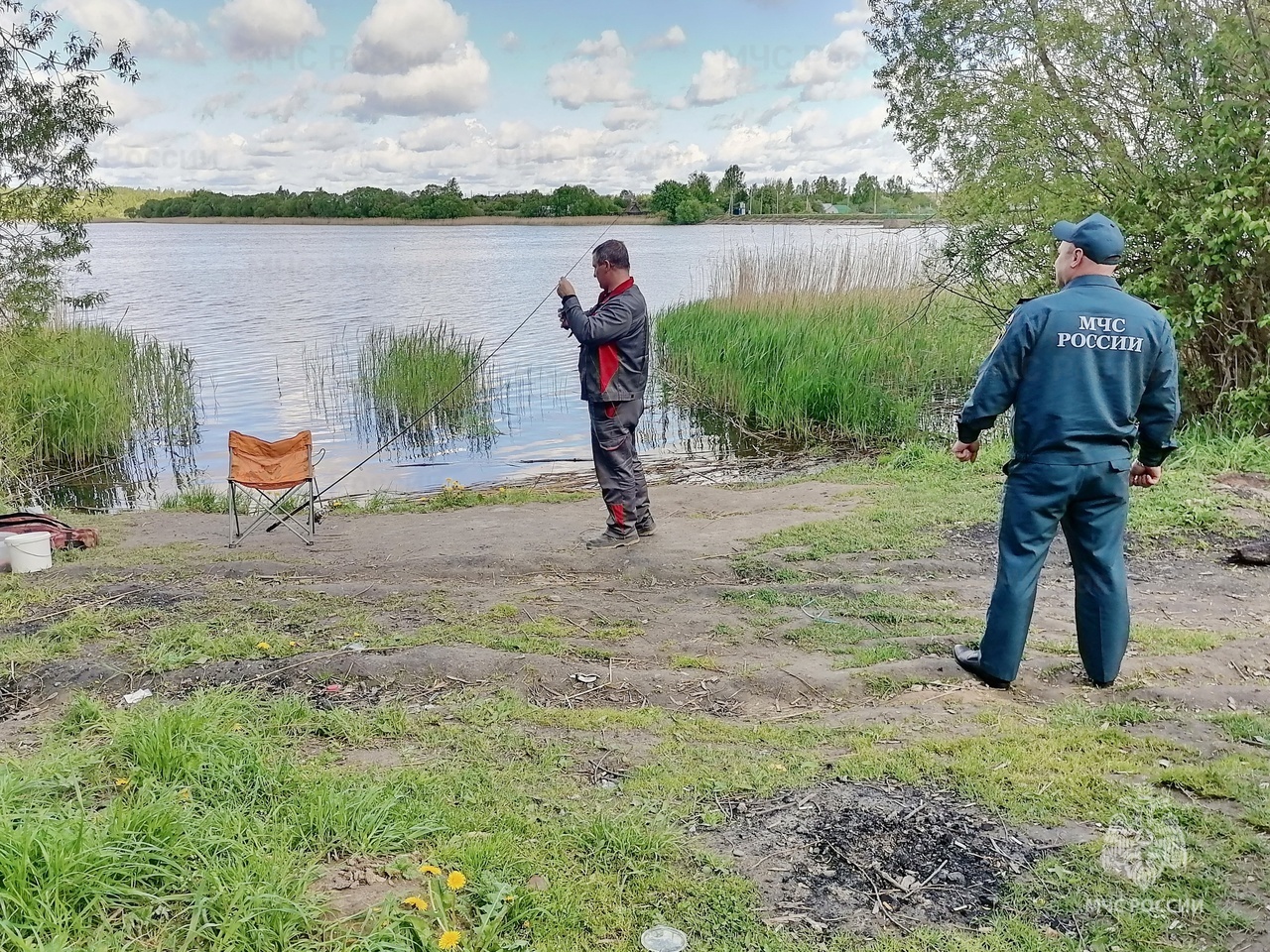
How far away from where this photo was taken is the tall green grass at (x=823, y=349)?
40.9ft

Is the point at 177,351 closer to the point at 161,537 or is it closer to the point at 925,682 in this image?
the point at 161,537

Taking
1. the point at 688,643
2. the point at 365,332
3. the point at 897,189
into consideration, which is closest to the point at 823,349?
the point at 897,189

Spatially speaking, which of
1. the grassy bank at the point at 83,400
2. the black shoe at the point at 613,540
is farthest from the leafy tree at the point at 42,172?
the black shoe at the point at 613,540

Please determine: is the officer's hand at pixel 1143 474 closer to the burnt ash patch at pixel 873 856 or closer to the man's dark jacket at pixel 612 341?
the burnt ash patch at pixel 873 856

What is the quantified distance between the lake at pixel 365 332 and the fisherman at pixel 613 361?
4.77 m

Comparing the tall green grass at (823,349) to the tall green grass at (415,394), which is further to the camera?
the tall green grass at (415,394)

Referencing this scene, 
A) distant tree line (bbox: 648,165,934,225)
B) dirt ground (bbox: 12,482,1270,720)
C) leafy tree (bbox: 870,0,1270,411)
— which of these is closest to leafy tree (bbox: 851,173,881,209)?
distant tree line (bbox: 648,165,934,225)

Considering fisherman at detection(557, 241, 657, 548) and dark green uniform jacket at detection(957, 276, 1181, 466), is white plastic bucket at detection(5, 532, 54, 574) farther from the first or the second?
dark green uniform jacket at detection(957, 276, 1181, 466)

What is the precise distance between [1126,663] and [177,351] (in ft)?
47.6

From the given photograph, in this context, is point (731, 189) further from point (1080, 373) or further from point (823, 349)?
point (1080, 373)

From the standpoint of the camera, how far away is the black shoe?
6465 mm

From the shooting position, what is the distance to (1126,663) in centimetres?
420

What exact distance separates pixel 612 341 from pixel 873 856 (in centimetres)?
395

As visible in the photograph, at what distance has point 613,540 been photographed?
6.52m
